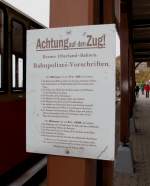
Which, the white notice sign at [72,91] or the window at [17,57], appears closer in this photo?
the white notice sign at [72,91]

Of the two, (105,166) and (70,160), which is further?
(105,166)

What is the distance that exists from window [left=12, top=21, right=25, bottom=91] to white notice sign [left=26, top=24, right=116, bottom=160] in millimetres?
3240

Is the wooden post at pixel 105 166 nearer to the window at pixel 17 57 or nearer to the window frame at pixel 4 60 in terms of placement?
the window frame at pixel 4 60

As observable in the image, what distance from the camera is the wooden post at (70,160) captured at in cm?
240

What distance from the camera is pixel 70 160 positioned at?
95.8 inches

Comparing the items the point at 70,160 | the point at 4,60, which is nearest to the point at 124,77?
the point at 4,60

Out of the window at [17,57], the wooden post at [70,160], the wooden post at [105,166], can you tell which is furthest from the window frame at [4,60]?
the wooden post at [70,160]

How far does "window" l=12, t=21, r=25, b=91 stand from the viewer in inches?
222

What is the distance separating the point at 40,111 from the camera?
243 centimetres

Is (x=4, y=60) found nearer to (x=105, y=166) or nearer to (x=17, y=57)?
(x=17, y=57)

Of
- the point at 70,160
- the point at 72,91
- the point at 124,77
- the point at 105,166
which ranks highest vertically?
the point at 124,77

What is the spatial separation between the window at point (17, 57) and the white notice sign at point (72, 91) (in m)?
3.24

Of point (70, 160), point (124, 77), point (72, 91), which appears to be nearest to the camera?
point (72, 91)

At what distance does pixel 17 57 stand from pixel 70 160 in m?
3.60
